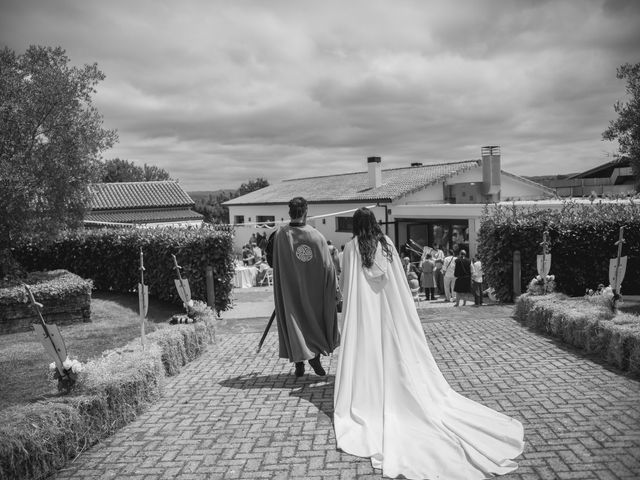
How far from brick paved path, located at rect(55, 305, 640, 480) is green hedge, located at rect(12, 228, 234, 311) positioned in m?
5.55

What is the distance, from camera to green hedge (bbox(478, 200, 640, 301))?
13.4 meters

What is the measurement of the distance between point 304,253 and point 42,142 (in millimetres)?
9979

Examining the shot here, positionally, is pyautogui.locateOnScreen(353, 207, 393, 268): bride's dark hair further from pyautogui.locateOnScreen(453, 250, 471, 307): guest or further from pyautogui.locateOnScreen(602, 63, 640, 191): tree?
pyautogui.locateOnScreen(602, 63, 640, 191): tree

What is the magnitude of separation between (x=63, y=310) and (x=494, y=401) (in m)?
9.45

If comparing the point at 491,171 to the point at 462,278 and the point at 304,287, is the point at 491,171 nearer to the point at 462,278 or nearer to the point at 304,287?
the point at 462,278

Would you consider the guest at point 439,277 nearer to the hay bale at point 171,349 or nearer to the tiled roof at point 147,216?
the hay bale at point 171,349

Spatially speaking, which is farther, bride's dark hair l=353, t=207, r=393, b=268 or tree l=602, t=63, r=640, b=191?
tree l=602, t=63, r=640, b=191

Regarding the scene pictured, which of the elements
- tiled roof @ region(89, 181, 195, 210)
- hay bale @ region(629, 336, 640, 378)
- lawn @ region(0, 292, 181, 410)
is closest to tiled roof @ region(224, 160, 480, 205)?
tiled roof @ region(89, 181, 195, 210)

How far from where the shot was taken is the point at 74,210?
47.1 ft

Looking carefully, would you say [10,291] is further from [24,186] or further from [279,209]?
[279,209]

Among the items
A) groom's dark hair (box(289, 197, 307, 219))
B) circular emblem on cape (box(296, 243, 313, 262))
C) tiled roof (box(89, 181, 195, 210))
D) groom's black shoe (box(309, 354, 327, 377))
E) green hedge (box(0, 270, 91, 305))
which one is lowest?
groom's black shoe (box(309, 354, 327, 377))

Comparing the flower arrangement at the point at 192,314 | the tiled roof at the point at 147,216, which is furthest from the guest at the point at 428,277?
the tiled roof at the point at 147,216

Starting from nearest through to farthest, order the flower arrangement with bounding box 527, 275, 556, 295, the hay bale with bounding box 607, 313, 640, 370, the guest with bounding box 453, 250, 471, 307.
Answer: the hay bale with bounding box 607, 313, 640, 370
the flower arrangement with bounding box 527, 275, 556, 295
the guest with bounding box 453, 250, 471, 307

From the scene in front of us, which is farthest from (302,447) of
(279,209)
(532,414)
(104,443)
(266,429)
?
(279,209)
